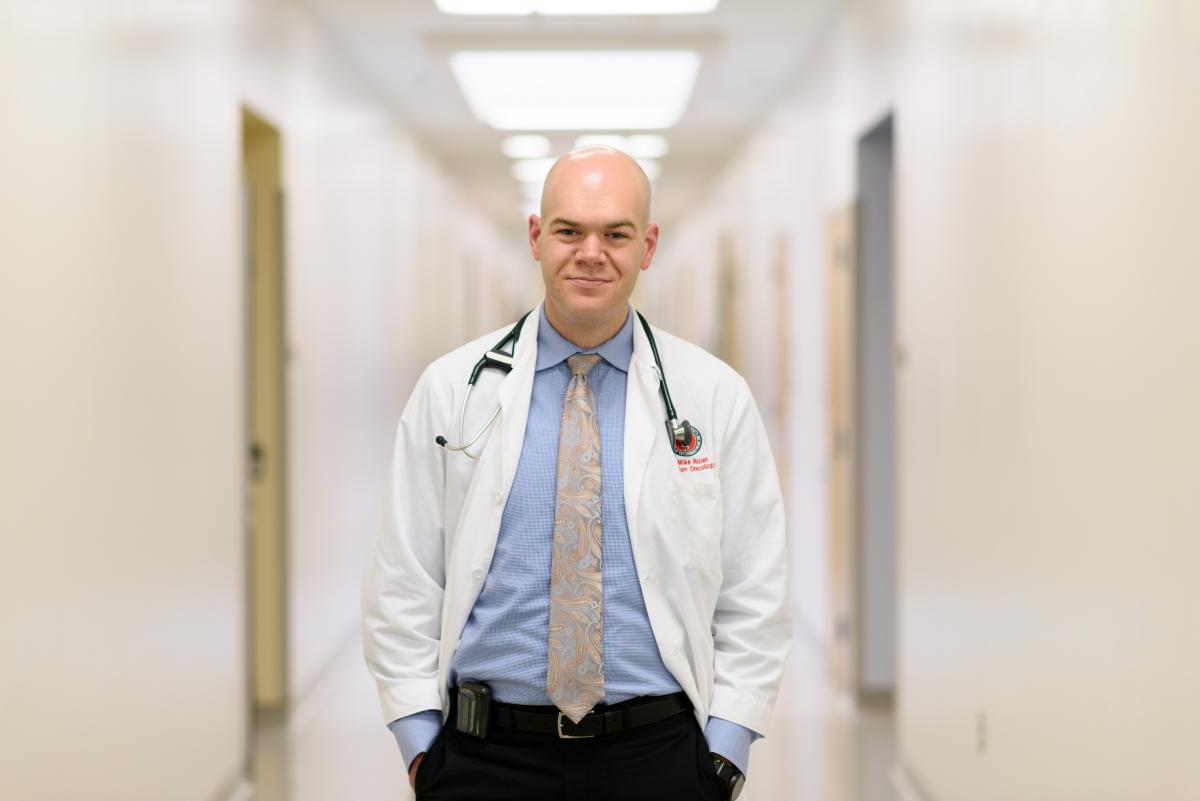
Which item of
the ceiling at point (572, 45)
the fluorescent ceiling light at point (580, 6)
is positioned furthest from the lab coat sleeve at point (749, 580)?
the ceiling at point (572, 45)

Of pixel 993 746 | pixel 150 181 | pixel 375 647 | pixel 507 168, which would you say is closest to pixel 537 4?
pixel 150 181

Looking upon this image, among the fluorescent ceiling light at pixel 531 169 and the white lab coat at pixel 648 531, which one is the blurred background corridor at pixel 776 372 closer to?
the white lab coat at pixel 648 531

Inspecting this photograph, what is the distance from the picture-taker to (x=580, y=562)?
5.56 ft

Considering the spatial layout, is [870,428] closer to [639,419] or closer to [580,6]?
[580,6]

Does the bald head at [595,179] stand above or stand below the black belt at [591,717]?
above

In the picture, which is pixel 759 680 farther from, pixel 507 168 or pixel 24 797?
pixel 507 168

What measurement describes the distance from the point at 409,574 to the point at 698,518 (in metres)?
0.44

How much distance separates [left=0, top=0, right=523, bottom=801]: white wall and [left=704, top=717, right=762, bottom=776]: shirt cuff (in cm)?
141

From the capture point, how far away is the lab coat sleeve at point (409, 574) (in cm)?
179

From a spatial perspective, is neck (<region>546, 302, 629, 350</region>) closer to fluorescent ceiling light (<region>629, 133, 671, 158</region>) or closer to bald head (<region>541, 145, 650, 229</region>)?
bald head (<region>541, 145, 650, 229</region>)

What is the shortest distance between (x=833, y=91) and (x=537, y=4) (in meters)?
1.46

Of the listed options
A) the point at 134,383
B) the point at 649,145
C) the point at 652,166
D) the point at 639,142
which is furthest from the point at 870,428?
the point at 652,166

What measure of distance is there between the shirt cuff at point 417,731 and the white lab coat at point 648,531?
17 mm

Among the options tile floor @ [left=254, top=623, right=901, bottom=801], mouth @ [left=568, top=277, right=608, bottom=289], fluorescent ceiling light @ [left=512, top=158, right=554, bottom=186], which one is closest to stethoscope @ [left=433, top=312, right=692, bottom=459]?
mouth @ [left=568, top=277, right=608, bottom=289]
